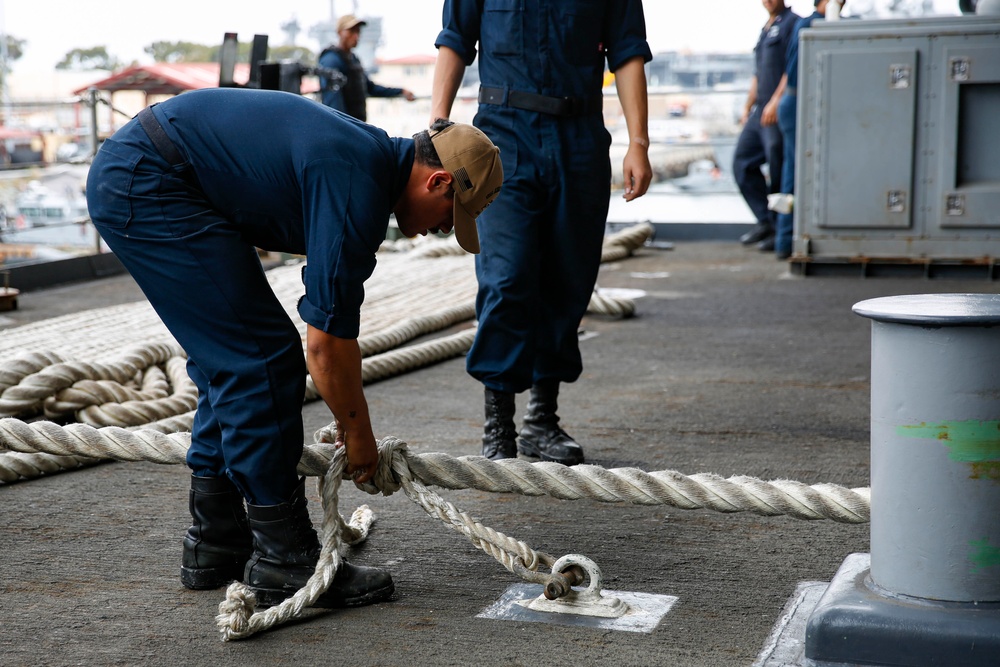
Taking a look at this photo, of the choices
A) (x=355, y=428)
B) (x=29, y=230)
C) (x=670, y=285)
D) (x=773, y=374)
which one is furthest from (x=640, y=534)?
(x=29, y=230)

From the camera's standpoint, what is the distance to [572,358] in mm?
3506

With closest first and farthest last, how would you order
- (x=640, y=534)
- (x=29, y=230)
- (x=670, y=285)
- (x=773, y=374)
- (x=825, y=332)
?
1. (x=640, y=534)
2. (x=773, y=374)
3. (x=825, y=332)
4. (x=670, y=285)
5. (x=29, y=230)

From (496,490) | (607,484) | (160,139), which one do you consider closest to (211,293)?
(160,139)

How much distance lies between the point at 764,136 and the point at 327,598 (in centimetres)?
678

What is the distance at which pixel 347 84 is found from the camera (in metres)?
9.35

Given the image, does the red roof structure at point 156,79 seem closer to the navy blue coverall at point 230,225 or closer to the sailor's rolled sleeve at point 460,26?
the sailor's rolled sleeve at point 460,26

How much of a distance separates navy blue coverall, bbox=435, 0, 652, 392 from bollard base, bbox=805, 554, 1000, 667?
1479mm

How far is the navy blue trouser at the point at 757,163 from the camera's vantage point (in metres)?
8.41

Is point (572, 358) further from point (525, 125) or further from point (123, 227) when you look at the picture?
point (123, 227)

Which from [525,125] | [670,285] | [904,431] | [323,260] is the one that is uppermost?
[525,125]

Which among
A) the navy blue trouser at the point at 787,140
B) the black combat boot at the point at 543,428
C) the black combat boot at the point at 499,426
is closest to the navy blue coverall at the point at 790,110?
the navy blue trouser at the point at 787,140

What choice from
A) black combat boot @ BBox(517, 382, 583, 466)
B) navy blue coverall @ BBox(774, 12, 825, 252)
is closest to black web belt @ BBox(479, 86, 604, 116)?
black combat boot @ BBox(517, 382, 583, 466)

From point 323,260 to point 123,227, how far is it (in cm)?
47

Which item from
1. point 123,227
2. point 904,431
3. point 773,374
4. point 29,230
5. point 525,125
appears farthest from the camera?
point 29,230
